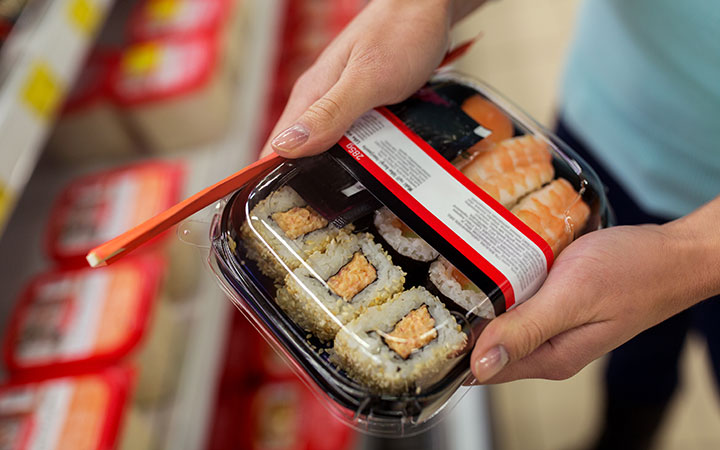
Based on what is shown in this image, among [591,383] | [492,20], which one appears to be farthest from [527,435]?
[492,20]

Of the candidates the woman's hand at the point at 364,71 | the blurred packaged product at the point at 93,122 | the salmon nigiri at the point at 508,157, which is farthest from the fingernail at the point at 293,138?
the blurred packaged product at the point at 93,122

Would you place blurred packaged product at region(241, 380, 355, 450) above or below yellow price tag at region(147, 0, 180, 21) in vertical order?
below

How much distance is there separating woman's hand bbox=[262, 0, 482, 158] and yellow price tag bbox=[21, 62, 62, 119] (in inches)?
23.9

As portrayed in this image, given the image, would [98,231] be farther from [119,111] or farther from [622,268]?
[622,268]

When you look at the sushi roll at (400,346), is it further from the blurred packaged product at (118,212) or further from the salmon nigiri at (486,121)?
the blurred packaged product at (118,212)

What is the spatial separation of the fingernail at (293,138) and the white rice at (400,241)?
14 centimetres

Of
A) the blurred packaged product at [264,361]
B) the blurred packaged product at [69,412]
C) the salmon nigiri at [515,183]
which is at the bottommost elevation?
the blurred packaged product at [264,361]

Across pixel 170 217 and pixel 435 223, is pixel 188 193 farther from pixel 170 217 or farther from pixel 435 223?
pixel 435 223

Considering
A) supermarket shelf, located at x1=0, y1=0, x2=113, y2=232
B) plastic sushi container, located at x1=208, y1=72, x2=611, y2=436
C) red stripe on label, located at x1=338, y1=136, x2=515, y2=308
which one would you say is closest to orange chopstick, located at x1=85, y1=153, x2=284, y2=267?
plastic sushi container, located at x1=208, y1=72, x2=611, y2=436

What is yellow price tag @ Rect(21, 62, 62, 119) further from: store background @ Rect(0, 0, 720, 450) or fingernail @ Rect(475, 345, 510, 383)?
fingernail @ Rect(475, 345, 510, 383)

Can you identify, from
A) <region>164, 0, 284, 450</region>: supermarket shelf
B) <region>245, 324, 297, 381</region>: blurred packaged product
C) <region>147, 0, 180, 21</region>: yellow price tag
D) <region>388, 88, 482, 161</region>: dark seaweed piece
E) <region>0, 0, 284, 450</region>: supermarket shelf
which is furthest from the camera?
<region>147, 0, 180, 21</region>: yellow price tag

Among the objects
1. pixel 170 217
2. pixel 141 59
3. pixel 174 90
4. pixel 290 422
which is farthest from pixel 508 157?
pixel 141 59

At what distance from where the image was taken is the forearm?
808 mm

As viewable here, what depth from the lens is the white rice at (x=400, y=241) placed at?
0.76 metres
